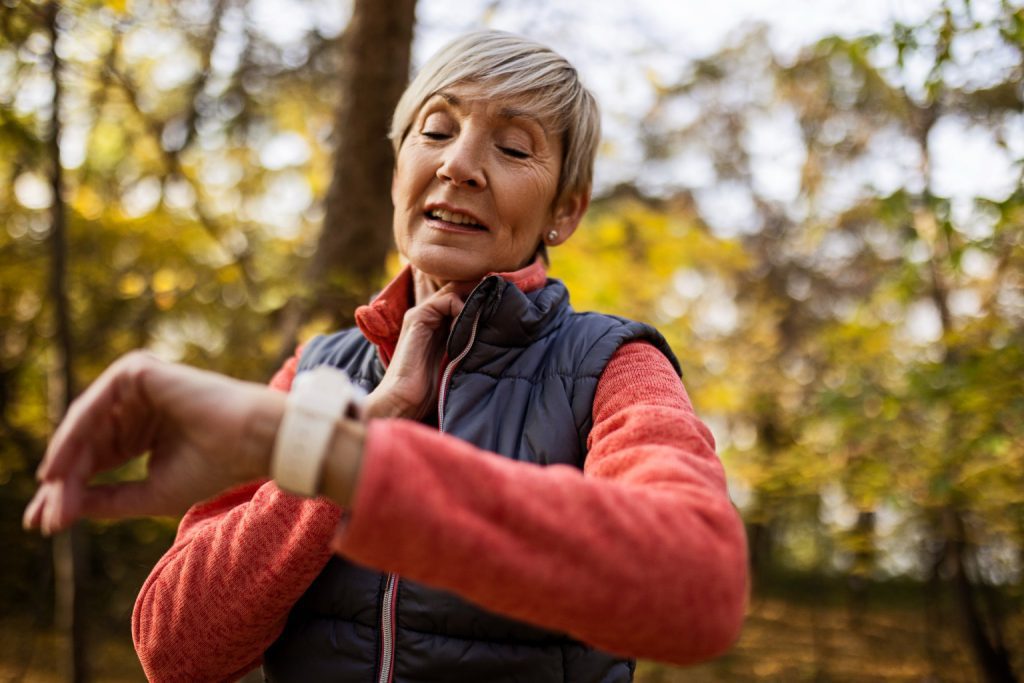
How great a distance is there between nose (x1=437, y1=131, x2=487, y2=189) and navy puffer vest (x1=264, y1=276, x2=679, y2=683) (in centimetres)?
24

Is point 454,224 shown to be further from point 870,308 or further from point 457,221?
point 870,308

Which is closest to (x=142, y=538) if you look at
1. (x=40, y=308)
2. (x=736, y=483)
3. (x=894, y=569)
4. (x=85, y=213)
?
(x=40, y=308)

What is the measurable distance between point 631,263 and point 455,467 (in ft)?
14.7

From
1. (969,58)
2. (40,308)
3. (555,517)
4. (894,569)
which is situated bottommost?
(894,569)

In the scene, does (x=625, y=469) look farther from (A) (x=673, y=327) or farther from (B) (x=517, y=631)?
(A) (x=673, y=327)

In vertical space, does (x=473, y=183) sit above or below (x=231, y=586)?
above

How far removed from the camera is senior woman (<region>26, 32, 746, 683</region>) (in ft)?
3.16

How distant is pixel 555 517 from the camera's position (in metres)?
0.99

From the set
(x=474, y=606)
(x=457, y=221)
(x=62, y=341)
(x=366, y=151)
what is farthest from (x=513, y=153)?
(x=62, y=341)

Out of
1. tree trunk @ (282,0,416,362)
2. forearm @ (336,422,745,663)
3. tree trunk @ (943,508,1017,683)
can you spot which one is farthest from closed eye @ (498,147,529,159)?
tree trunk @ (943,508,1017,683)

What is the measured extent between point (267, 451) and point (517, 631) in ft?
2.35

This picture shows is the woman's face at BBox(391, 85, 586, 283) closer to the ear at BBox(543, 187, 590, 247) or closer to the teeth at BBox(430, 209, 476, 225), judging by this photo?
the teeth at BBox(430, 209, 476, 225)

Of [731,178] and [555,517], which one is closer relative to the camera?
[555,517]

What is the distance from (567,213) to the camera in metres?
1.96
